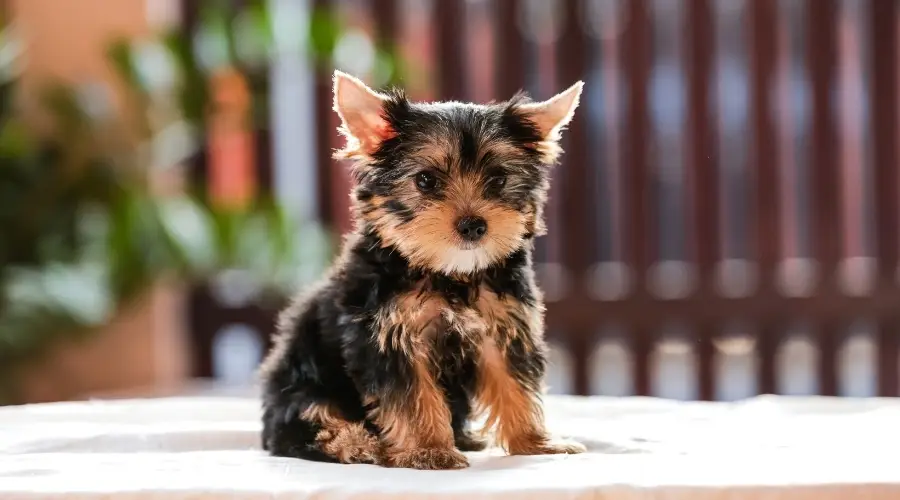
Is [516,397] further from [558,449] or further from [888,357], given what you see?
[888,357]

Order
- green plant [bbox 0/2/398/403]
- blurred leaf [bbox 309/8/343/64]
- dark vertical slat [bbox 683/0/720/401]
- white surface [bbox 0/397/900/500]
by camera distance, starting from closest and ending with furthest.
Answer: white surface [bbox 0/397/900/500], green plant [bbox 0/2/398/403], blurred leaf [bbox 309/8/343/64], dark vertical slat [bbox 683/0/720/401]

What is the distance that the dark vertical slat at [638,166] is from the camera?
178 inches

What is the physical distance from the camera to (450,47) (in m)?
4.57

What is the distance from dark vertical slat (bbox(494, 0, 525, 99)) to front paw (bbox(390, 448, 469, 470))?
2.90m

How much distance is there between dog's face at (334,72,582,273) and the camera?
1774mm

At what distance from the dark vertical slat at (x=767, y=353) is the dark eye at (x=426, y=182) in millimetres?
3058

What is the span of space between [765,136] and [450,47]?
1349 mm

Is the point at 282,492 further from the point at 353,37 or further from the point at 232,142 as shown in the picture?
the point at 232,142

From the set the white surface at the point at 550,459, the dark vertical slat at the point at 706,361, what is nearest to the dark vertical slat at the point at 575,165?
the dark vertical slat at the point at 706,361

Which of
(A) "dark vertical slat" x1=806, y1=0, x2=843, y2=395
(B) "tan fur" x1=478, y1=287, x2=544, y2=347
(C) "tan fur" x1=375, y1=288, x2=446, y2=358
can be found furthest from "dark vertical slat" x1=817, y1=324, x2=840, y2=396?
(C) "tan fur" x1=375, y1=288, x2=446, y2=358

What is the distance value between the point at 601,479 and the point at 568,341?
294 cm

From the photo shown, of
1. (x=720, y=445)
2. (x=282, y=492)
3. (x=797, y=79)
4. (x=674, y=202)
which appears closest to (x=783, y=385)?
(x=674, y=202)

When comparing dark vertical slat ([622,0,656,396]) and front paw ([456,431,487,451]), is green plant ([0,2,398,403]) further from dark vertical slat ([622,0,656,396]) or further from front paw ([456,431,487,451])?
front paw ([456,431,487,451])

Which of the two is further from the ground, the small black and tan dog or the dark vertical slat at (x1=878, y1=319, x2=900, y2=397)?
the small black and tan dog
